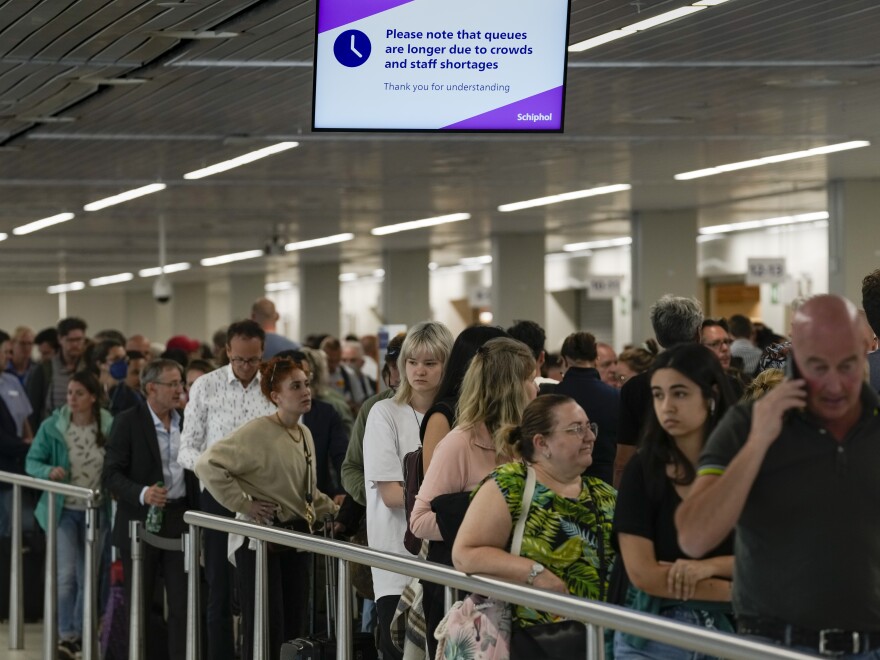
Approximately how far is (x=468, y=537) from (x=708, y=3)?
550 centimetres

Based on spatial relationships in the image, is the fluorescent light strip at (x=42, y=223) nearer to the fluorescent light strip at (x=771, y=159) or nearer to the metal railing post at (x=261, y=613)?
the fluorescent light strip at (x=771, y=159)

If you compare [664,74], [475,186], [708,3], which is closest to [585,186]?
[475,186]

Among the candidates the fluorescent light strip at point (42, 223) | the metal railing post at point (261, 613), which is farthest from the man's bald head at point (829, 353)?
the fluorescent light strip at point (42, 223)

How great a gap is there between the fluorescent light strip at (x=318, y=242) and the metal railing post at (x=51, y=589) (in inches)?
728

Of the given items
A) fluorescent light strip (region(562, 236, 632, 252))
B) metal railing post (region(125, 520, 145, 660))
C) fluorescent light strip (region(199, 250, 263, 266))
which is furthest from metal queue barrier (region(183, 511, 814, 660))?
fluorescent light strip (region(199, 250, 263, 266))

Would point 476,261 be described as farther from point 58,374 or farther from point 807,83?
point 58,374

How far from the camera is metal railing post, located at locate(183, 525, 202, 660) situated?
5840 mm

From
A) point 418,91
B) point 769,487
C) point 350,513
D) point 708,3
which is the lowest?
point 350,513

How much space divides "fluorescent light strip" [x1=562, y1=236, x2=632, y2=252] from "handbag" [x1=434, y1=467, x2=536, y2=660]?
24.6m

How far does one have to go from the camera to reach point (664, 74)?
10953mm

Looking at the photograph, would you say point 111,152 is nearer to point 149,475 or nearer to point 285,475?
point 149,475

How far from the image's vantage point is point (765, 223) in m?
25.8

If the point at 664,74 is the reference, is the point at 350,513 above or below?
below

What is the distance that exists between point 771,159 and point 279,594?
11.5 metres
